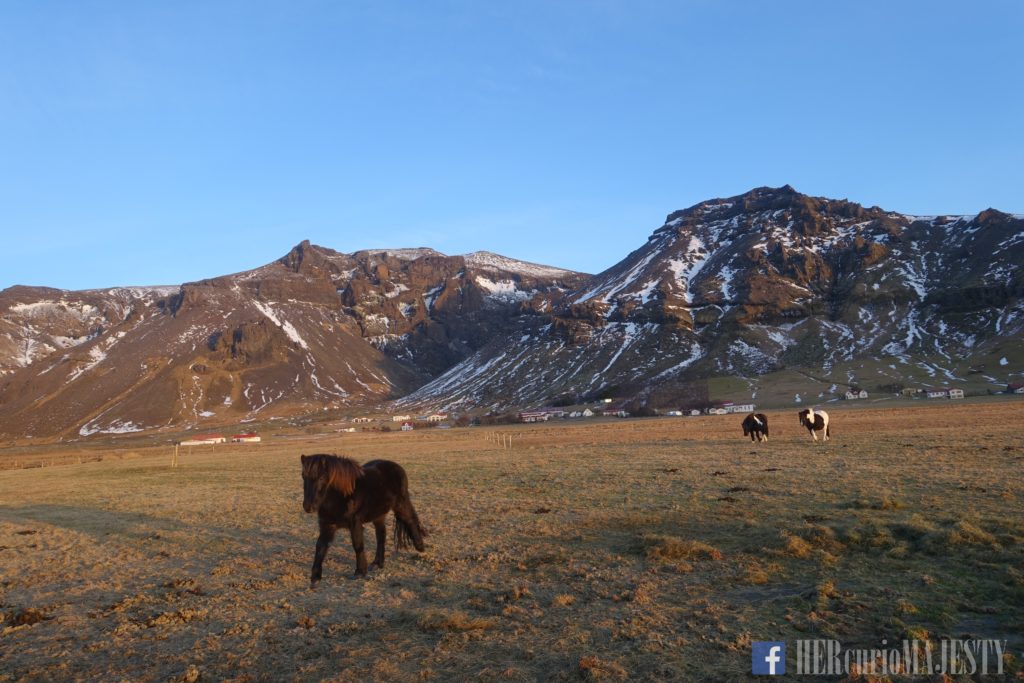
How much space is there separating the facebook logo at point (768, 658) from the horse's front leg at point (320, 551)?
7.49m

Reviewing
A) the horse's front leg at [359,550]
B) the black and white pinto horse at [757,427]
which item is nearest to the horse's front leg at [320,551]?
the horse's front leg at [359,550]

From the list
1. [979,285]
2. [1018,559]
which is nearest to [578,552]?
[1018,559]

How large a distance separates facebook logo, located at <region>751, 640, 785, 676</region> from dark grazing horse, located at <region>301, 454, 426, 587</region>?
7109 millimetres

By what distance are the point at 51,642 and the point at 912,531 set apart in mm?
14413

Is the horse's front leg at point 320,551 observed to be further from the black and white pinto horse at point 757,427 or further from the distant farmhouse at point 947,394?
the distant farmhouse at point 947,394

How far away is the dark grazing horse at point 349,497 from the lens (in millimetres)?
11422

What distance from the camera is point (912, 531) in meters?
11.8

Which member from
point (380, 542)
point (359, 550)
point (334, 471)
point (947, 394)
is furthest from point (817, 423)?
point (947, 394)

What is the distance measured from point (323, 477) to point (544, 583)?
436cm

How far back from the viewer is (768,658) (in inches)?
280

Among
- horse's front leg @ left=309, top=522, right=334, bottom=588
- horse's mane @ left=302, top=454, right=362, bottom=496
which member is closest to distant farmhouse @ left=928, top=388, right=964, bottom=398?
horse's mane @ left=302, top=454, right=362, bottom=496

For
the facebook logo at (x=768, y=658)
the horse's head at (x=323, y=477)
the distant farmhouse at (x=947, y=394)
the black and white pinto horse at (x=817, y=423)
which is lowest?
the distant farmhouse at (x=947, y=394)

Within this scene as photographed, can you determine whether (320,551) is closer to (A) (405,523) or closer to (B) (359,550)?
(B) (359,550)

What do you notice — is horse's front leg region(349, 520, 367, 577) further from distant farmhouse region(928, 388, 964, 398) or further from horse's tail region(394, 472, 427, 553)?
distant farmhouse region(928, 388, 964, 398)
